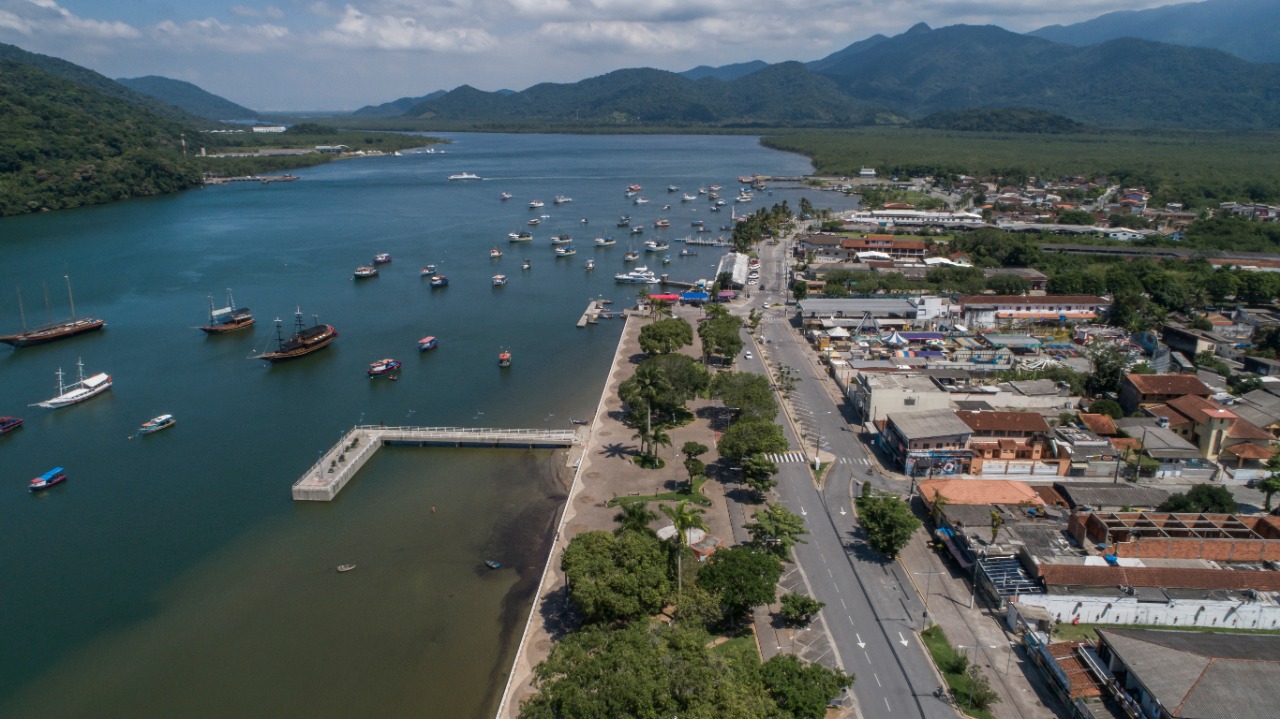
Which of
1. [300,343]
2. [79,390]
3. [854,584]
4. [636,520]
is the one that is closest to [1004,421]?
[854,584]

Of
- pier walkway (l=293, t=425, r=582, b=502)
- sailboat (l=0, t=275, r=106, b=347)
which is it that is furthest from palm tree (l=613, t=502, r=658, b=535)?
sailboat (l=0, t=275, r=106, b=347)

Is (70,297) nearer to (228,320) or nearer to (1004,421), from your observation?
(228,320)

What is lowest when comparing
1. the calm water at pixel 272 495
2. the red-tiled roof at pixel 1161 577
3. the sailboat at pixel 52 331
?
the calm water at pixel 272 495

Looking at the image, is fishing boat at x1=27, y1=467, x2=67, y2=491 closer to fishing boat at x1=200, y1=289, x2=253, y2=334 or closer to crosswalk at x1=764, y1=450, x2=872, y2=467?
fishing boat at x1=200, y1=289, x2=253, y2=334

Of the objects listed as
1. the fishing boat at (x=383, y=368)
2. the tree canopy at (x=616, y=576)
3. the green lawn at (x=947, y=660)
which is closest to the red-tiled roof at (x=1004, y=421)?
the green lawn at (x=947, y=660)

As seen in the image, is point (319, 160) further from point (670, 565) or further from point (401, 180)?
point (670, 565)

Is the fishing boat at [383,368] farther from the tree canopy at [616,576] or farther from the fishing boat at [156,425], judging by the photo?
the tree canopy at [616,576]

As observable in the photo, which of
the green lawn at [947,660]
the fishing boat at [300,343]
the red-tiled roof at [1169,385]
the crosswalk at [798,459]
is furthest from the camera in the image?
the fishing boat at [300,343]
